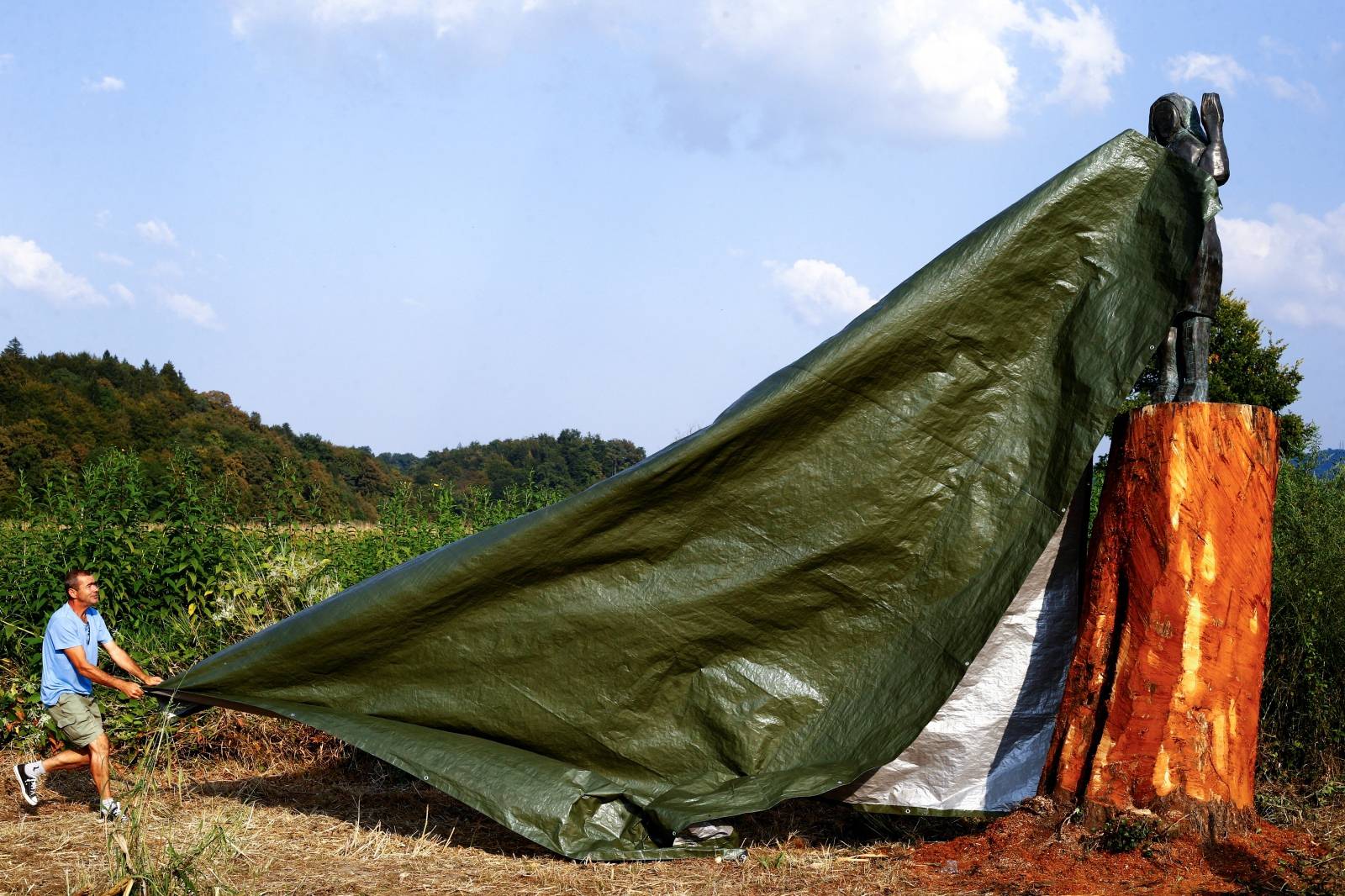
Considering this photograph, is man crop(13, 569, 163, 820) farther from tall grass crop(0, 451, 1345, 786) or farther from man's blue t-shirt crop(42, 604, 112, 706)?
tall grass crop(0, 451, 1345, 786)

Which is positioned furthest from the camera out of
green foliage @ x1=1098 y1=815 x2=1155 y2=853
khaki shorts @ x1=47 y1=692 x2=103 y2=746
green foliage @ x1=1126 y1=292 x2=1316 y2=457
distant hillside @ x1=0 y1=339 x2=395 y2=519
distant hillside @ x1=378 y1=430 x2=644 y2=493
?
distant hillside @ x1=378 y1=430 x2=644 y2=493

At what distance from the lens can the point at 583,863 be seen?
4.05 m

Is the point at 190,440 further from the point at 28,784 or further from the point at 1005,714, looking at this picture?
the point at 1005,714

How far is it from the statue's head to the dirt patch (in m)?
2.66

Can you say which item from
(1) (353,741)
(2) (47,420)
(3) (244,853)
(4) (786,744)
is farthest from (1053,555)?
(2) (47,420)

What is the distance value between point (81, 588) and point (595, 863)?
310 cm

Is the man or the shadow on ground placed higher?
the man

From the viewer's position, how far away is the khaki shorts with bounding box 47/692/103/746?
17.3 feet

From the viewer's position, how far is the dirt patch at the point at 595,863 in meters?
3.65

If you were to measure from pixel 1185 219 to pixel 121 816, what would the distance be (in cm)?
512

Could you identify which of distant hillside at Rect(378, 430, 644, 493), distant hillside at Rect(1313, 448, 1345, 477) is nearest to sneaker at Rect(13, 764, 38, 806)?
distant hillside at Rect(1313, 448, 1345, 477)

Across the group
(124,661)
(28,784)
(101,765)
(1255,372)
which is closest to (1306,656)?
(124,661)

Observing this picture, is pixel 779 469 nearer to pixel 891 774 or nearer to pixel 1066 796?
pixel 891 774

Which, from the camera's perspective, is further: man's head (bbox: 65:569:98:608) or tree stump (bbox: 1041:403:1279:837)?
man's head (bbox: 65:569:98:608)
